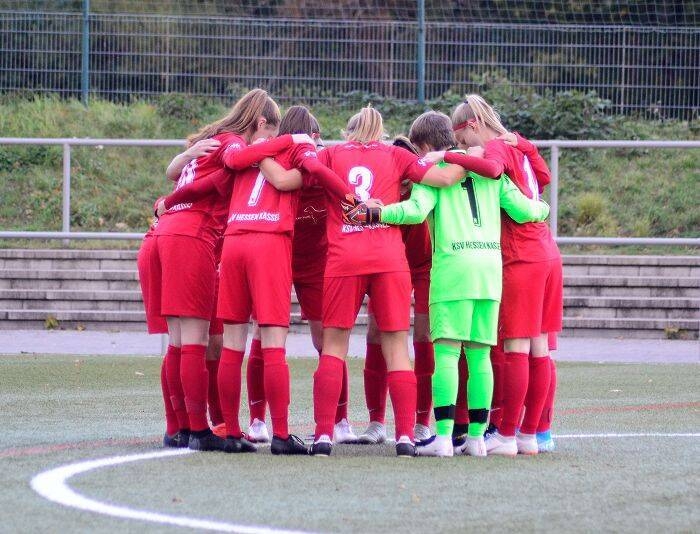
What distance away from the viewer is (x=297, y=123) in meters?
7.15

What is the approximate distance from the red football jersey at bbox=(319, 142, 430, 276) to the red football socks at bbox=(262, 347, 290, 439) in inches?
20.0

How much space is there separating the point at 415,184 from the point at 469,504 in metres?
2.06

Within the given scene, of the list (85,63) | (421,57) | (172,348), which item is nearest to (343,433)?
(172,348)

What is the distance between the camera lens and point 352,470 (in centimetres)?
619

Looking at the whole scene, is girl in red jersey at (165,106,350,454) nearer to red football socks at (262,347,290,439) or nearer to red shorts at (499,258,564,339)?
red football socks at (262,347,290,439)

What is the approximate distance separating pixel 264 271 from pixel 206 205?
0.62m

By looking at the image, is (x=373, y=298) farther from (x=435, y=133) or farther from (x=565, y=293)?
(x=565, y=293)

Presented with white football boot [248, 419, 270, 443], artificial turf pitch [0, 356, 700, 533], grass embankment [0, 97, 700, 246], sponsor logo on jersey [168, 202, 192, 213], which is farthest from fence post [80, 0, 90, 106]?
white football boot [248, 419, 270, 443]

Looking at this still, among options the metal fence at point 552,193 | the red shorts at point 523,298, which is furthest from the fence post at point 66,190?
the red shorts at point 523,298

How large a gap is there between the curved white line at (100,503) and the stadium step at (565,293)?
7.91m

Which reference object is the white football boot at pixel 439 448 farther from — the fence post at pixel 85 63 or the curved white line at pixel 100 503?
the fence post at pixel 85 63

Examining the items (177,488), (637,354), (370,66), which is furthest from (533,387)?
(370,66)

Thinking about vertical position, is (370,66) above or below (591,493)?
above

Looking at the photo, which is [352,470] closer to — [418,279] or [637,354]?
[418,279]
